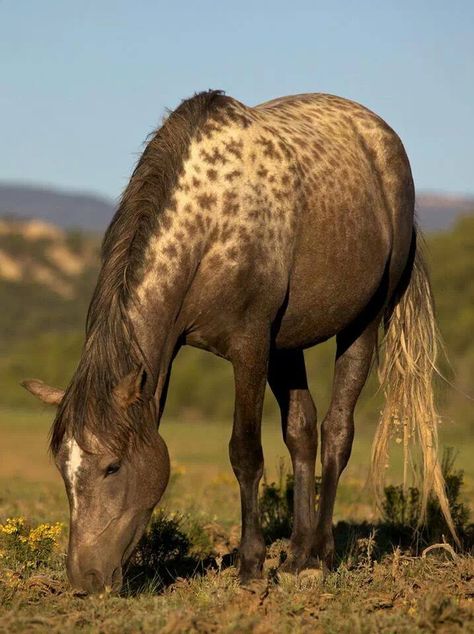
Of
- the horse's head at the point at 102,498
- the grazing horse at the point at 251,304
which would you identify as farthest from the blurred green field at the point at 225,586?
the grazing horse at the point at 251,304

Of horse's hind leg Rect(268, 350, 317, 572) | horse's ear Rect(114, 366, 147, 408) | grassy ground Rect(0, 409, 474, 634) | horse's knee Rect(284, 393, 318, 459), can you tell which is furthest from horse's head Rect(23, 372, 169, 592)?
horse's knee Rect(284, 393, 318, 459)

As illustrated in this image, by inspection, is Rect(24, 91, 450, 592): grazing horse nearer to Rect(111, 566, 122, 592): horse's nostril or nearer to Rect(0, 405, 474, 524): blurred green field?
Rect(111, 566, 122, 592): horse's nostril

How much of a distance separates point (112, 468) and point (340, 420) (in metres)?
2.35

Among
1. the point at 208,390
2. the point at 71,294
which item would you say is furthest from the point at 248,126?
the point at 71,294

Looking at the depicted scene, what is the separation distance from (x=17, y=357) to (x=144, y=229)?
48.1 metres

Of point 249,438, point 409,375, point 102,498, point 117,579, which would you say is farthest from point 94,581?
point 409,375

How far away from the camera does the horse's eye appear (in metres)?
5.60

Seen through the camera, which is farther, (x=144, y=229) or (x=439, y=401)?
(x=439, y=401)

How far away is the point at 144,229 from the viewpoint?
598 cm

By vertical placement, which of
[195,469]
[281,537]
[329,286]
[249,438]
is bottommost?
[281,537]

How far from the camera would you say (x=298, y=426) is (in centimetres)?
761

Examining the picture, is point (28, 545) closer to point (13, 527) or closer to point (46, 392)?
point (13, 527)

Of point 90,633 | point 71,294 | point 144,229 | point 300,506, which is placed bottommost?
point 90,633

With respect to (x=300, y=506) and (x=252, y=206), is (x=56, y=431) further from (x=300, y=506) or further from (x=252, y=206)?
(x=300, y=506)
